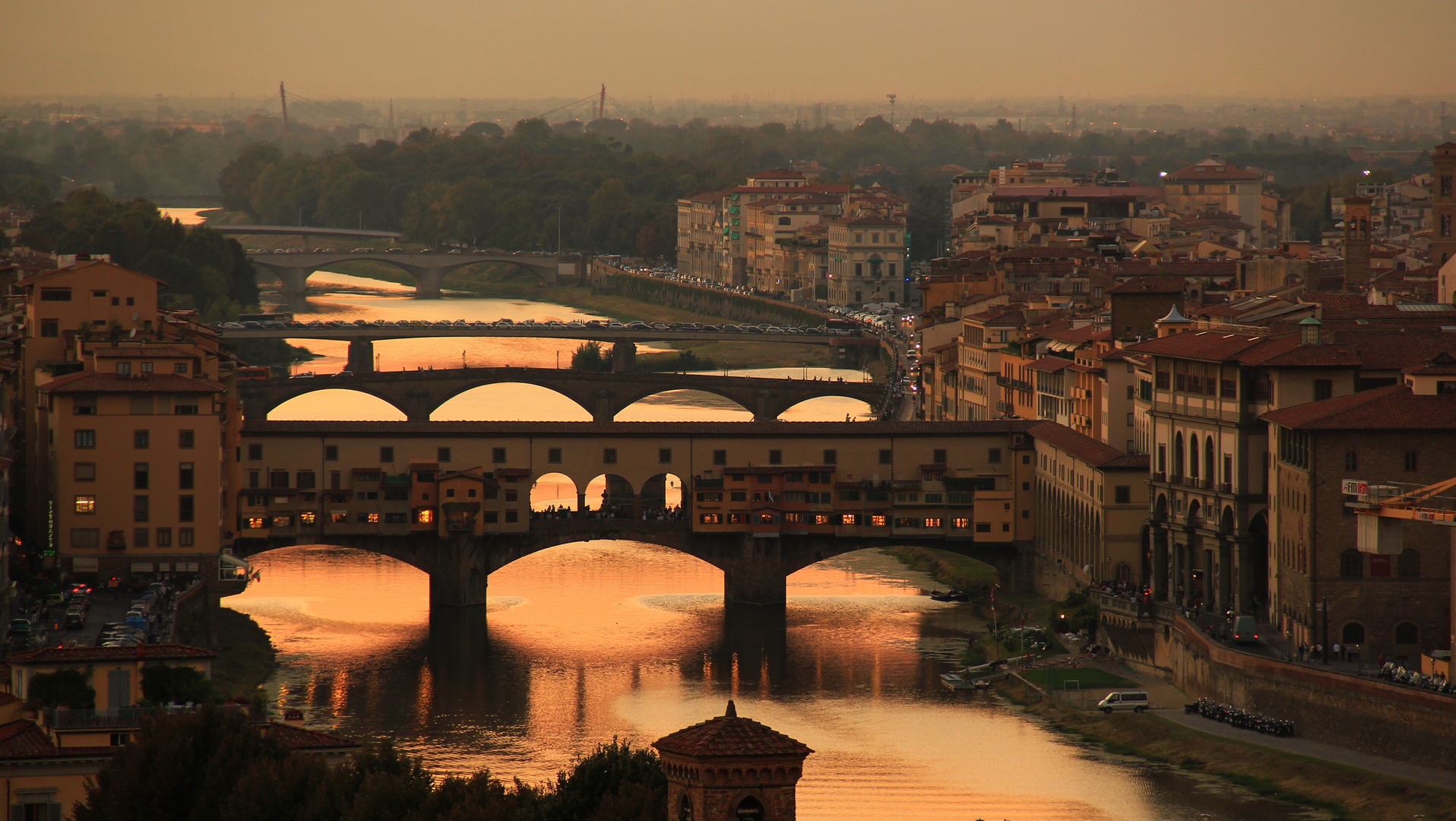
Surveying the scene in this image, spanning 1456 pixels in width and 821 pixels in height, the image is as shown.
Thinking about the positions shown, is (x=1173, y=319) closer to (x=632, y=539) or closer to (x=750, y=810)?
(x=632, y=539)

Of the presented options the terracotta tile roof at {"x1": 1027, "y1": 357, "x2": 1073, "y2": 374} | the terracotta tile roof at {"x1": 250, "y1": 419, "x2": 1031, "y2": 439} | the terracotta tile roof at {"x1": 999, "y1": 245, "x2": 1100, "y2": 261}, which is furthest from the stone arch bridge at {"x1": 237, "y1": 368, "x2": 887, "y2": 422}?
the terracotta tile roof at {"x1": 250, "y1": 419, "x2": 1031, "y2": 439}

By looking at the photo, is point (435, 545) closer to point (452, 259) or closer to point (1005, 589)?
point (1005, 589)

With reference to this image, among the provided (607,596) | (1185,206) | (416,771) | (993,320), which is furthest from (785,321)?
(416,771)

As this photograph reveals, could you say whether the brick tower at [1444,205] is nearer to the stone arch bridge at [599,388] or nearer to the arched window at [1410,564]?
the stone arch bridge at [599,388]

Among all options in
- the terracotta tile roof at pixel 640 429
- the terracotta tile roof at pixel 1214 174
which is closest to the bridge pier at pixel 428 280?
the terracotta tile roof at pixel 1214 174

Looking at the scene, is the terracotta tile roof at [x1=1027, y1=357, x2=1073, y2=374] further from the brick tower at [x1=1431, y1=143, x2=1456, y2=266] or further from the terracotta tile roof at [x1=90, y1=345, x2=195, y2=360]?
the terracotta tile roof at [x1=90, y1=345, x2=195, y2=360]
